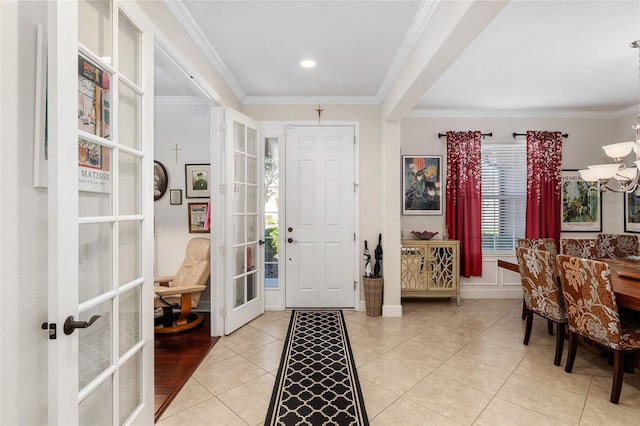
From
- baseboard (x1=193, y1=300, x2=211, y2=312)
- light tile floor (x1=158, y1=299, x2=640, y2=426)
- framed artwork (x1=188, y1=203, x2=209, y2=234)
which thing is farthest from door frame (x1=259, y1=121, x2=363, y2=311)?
framed artwork (x1=188, y1=203, x2=209, y2=234)

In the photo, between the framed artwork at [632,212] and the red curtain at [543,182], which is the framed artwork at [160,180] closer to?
the red curtain at [543,182]

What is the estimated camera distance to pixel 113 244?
1.45 m

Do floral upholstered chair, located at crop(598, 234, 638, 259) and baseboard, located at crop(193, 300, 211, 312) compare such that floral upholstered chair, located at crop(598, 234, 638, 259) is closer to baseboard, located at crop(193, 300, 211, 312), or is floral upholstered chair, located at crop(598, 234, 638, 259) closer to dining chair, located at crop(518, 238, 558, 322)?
dining chair, located at crop(518, 238, 558, 322)

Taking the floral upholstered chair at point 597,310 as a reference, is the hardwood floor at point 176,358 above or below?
below

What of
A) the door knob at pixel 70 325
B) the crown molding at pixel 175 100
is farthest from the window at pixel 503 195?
the door knob at pixel 70 325

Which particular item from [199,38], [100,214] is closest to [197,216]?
[199,38]

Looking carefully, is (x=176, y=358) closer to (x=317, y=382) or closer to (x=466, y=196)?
(x=317, y=382)

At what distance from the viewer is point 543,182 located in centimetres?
451

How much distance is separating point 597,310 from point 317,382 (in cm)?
205

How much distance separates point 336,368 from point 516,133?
415 centimetres

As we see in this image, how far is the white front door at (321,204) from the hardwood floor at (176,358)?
1289 mm

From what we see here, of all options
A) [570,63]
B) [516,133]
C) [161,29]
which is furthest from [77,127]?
[516,133]

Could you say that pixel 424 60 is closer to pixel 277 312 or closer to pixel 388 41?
pixel 388 41

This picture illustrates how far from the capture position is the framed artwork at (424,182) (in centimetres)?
456
